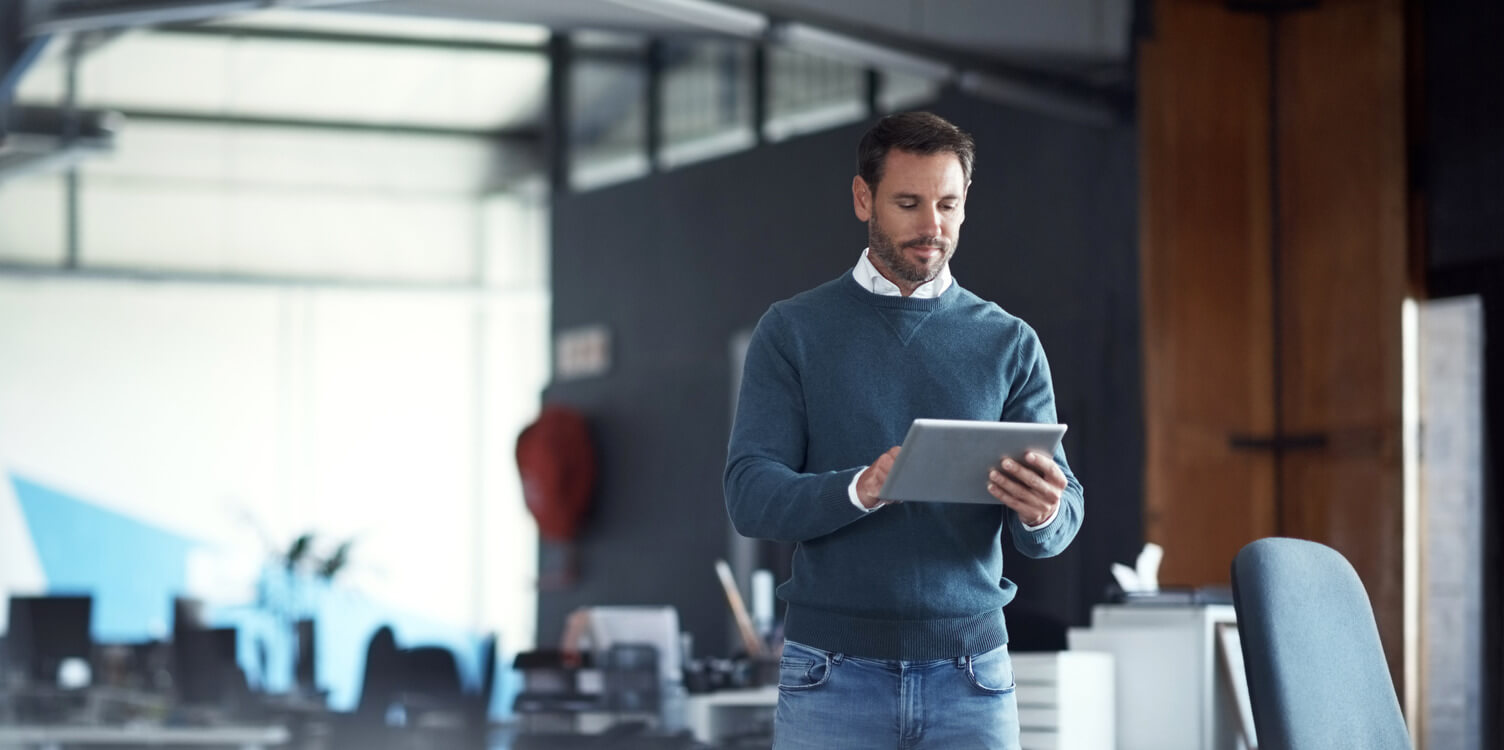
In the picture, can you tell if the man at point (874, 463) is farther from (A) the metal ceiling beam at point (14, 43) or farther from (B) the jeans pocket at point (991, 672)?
(A) the metal ceiling beam at point (14, 43)

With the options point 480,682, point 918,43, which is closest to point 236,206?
point 480,682

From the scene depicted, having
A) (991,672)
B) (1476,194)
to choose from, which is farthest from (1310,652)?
(1476,194)

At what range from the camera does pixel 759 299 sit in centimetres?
829

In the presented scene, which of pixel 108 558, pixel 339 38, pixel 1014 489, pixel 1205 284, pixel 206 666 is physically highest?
pixel 339 38

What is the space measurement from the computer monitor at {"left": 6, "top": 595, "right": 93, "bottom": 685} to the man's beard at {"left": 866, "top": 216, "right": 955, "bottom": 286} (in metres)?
6.13

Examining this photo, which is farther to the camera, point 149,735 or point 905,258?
point 149,735

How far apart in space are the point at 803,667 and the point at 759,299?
623 cm

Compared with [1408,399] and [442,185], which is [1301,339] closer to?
[1408,399]

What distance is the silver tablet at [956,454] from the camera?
→ 189cm

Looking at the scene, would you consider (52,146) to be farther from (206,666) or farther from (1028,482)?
(1028,482)

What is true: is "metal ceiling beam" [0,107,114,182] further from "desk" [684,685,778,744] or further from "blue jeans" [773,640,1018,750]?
"blue jeans" [773,640,1018,750]

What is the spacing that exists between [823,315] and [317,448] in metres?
8.87

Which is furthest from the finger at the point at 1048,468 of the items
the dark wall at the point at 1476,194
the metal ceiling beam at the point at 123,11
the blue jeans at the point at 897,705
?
the dark wall at the point at 1476,194

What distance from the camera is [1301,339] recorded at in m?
6.88
